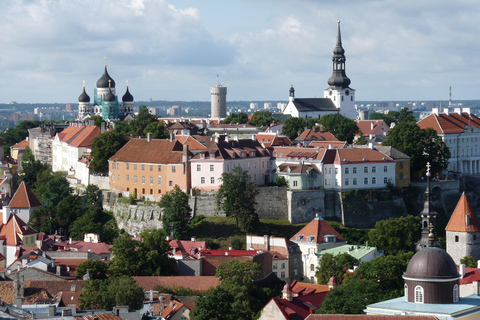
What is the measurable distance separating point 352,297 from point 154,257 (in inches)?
614

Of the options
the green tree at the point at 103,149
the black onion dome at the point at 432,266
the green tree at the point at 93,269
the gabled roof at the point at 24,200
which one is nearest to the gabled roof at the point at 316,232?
the green tree at the point at 93,269

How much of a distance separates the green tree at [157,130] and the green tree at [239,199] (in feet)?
50.8

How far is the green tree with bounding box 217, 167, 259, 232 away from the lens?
224 feet

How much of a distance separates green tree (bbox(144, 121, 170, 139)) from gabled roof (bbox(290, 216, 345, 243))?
1960 cm

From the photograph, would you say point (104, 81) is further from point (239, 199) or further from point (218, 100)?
point (239, 199)

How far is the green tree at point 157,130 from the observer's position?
84231mm

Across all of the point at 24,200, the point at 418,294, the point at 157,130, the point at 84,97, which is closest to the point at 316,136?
the point at 157,130

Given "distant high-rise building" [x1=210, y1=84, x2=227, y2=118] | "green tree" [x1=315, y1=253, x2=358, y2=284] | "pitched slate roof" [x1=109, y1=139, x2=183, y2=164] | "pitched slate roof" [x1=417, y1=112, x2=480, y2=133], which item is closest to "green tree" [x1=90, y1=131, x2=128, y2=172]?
"pitched slate roof" [x1=109, y1=139, x2=183, y2=164]

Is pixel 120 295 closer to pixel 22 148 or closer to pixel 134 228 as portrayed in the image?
pixel 134 228

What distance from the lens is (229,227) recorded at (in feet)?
228

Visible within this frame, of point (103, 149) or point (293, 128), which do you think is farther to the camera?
point (293, 128)

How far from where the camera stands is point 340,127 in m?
92.2

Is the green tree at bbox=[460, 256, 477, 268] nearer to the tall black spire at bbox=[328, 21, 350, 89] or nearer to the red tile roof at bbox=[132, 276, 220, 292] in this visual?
the red tile roof at bbox=[132, 276, 220, 292]

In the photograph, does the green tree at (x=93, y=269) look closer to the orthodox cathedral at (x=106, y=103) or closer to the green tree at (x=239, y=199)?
the green tree at (x=239, y=199)
